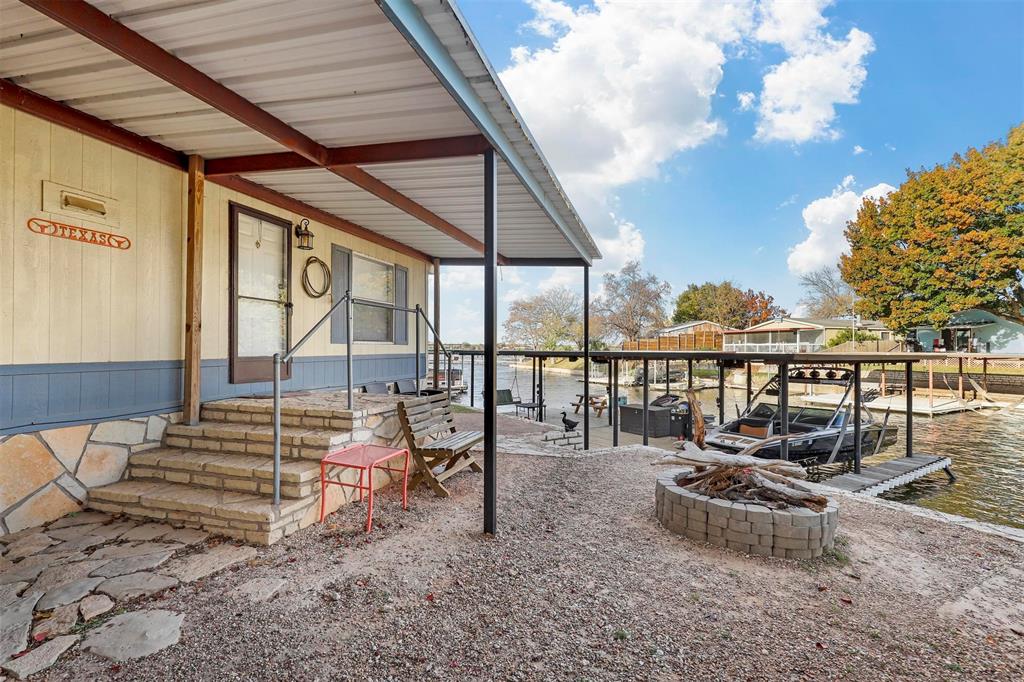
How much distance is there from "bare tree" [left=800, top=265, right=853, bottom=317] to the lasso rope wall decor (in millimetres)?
40478

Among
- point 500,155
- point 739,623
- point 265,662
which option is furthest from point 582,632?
point 500,155

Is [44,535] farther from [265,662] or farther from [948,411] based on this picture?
[948,411]

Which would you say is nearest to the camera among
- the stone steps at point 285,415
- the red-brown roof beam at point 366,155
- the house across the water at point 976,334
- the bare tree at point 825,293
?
the red-brown roof beam at point 366,155

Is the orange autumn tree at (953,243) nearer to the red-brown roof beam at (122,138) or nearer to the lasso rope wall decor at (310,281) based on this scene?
the lasso rope wall decor at (310,281)

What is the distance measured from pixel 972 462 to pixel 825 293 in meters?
34.0

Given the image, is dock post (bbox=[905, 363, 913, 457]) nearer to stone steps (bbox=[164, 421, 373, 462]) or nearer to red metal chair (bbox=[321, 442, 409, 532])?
red metal chair (bbox=[321, 442, 409, 532])

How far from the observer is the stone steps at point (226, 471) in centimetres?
322

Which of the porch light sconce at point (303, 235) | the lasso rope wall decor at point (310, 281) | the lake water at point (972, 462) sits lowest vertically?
the lake water at point (972, 462)

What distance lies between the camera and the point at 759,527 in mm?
2998

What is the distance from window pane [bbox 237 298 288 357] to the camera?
15.2 ft

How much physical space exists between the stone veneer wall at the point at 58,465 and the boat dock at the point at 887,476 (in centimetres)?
731

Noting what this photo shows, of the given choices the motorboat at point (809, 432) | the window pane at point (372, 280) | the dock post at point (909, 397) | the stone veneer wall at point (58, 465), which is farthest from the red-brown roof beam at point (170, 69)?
the dock post at point (909, 397)

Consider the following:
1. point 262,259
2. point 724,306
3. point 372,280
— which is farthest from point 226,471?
point 724,306

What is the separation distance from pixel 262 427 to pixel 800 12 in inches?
766
